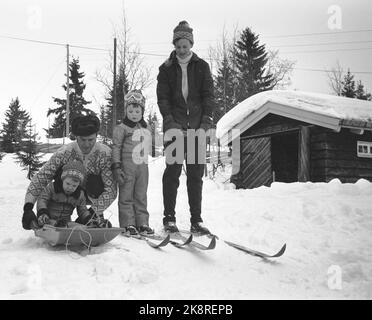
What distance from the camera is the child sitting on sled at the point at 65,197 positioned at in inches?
133

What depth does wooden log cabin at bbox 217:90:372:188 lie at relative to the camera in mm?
8930

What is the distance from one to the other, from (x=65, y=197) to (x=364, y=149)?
8833 mm

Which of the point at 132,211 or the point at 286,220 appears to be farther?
the point at 286,220

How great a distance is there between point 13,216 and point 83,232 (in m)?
3.45

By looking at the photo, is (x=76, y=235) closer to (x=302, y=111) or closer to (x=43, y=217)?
(x=43, y=217)

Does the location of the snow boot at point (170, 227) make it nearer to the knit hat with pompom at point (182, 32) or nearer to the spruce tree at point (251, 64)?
the knit hat with pompom at point (182, 32)

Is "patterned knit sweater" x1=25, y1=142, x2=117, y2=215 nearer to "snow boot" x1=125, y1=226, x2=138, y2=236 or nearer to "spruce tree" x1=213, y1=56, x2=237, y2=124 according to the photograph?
"snow boot" x1=125, y1=226, x2=138, y2=236

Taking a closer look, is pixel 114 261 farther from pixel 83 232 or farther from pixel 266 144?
pixel 266 144

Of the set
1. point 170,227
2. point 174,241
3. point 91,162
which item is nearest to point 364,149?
point 170,227

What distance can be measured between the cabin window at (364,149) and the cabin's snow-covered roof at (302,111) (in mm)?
898

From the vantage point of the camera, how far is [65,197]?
3494 mm

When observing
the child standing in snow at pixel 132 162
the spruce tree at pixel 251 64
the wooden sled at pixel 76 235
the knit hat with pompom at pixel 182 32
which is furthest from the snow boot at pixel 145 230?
the spruce tree at pixel 251 64
